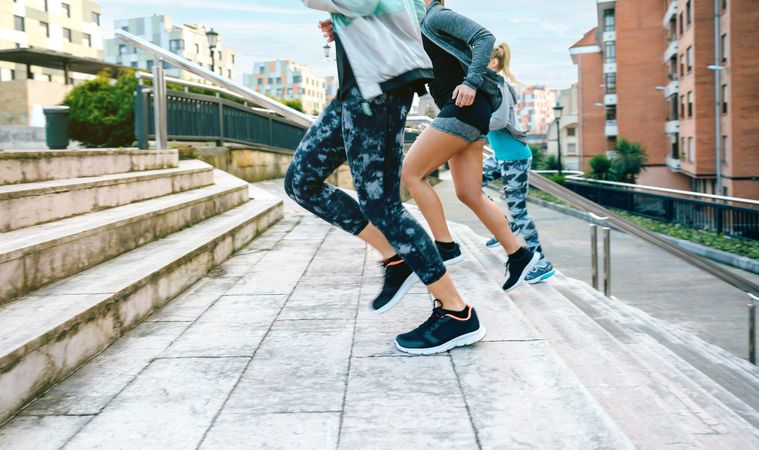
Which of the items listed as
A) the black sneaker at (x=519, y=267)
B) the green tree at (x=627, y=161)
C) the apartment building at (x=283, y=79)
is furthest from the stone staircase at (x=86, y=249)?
the apartment building at (x=283, y=79)

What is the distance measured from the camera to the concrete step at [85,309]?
2.21m

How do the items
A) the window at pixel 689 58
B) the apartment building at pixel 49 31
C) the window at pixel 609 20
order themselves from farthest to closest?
the window at pixel 609 20, the apartment building at pixel 49 31, the window at pixel 689 58

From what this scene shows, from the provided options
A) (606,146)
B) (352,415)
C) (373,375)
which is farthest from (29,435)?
(606,146)

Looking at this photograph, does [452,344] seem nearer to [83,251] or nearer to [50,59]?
[83,251]

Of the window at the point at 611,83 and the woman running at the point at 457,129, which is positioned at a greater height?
the window at the point at 611,83

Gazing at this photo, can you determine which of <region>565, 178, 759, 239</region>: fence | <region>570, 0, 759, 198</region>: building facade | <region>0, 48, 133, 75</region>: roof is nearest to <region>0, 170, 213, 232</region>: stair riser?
<region>565, 178, 759, 239</region>: fence

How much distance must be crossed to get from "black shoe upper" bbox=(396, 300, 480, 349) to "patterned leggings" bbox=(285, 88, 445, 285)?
17 cm

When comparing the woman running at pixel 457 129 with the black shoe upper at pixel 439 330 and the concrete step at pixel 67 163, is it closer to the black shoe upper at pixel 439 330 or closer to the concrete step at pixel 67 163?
the black shoe upper at pixel 439 330

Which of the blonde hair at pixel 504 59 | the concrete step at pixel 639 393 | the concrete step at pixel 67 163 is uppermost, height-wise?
the blonde hair at pixel 504 59

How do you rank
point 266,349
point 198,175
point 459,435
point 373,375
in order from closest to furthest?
point 459,435 < point 373,375 < point 266,349 < point 198,175

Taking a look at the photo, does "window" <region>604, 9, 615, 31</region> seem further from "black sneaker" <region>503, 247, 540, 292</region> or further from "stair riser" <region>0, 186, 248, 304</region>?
"black sneaker" <region>503, 247, 540, 292</region>

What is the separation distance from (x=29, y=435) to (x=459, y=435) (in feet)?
4.19

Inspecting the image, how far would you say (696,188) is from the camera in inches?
1708

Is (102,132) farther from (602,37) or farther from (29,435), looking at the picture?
(602,37)
